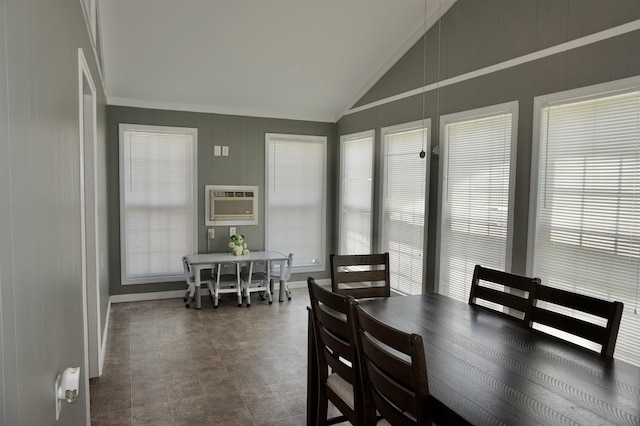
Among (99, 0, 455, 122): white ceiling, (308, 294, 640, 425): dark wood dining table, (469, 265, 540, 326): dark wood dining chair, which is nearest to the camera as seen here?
(308, 294, 640, 425): dark wood dining table

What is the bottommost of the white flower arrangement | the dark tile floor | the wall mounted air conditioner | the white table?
the dark tile floor

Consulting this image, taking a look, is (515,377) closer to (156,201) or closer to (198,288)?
(198,288)

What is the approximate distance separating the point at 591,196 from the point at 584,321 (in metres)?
1.19

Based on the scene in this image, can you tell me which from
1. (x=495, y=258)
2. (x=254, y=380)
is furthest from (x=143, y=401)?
(x=495, y=258)

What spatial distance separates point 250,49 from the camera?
15.2 feet

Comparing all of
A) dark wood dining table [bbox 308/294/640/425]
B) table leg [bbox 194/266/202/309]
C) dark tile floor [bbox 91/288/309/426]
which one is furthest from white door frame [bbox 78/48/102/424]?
dark wood dining table [bbox 308/294/640/425]

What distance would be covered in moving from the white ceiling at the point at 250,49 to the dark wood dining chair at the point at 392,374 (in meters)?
3.21

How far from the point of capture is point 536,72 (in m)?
3.31

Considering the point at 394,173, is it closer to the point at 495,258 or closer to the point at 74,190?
the point at 495,258

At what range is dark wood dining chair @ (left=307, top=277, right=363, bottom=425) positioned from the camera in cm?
203

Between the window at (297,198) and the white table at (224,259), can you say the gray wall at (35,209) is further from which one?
the window at (297,198)

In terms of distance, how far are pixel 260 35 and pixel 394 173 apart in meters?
2.09

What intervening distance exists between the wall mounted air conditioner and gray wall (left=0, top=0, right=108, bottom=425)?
404 centimetres

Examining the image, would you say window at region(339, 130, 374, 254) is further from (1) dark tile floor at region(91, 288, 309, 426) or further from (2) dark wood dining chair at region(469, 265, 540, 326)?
(2) dark wood dining chair at region(469, 265, 540, 326)
